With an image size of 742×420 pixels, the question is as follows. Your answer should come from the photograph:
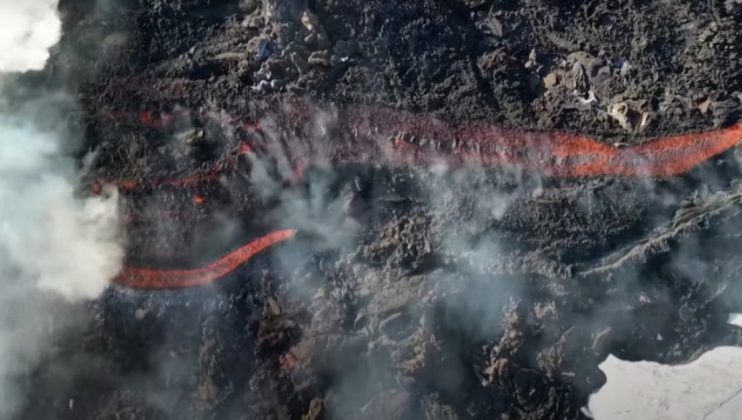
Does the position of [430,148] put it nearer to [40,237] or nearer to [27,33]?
[40,237]

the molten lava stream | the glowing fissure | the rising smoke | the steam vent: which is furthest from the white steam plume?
the molten lava stream

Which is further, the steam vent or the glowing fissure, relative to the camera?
the glowing fissure

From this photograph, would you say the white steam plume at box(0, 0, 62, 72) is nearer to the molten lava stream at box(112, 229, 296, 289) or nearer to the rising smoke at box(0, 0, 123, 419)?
the rising smoke at box(0, 0, 123, 419)

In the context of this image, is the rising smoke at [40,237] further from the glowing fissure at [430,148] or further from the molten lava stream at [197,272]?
the glowing fissure at [430,148]

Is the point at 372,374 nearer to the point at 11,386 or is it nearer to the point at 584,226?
the point at 584,226

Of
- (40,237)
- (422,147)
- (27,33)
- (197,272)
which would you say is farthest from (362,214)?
(27,33)

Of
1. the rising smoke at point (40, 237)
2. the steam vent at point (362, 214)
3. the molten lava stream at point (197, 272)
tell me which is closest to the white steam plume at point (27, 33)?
the steam vent at point (362, 214)

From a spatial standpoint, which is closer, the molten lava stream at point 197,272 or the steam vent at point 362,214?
the steam vent at point 362,214
